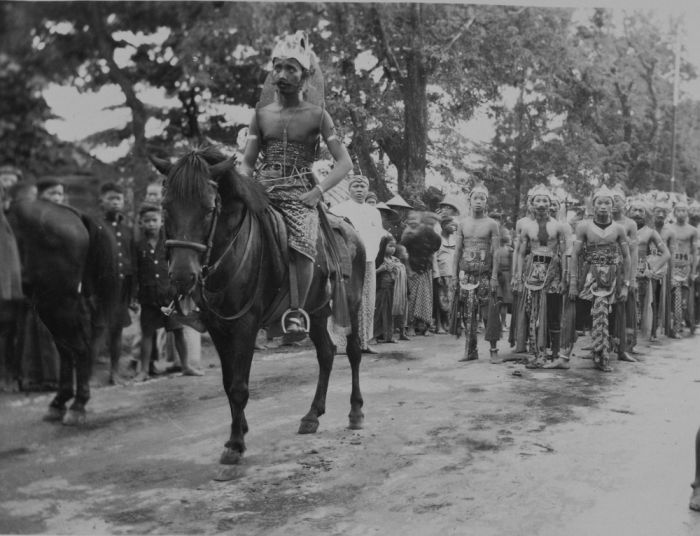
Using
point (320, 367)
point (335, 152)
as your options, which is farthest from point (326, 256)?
point (335, 152)

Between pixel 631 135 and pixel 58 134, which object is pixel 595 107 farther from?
pixel 58 134

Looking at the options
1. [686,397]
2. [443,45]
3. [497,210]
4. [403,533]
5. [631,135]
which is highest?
[443,45]

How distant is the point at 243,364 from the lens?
3818mm

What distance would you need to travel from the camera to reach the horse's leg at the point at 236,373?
3.70m

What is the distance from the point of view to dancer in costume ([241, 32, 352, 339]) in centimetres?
353

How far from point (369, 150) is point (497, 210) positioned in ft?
3.08

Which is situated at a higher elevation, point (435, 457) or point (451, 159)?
point (451, 159)

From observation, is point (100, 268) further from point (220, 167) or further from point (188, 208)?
point (220, 167)

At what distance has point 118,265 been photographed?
301cm

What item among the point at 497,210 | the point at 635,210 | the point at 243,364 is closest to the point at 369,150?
Result: the point at 497,210

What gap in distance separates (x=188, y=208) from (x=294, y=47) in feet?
2.90

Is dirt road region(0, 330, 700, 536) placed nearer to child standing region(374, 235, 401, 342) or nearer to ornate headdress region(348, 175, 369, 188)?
child standing region(374, 235, 401, 342)

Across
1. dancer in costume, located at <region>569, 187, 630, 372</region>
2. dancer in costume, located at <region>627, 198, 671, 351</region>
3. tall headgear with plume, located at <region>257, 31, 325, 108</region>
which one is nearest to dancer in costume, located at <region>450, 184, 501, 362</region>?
dancer in costume, located at <region>569, 187, 630, 372</region>

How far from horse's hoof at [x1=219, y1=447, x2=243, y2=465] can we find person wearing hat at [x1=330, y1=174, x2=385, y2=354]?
1433 mm
